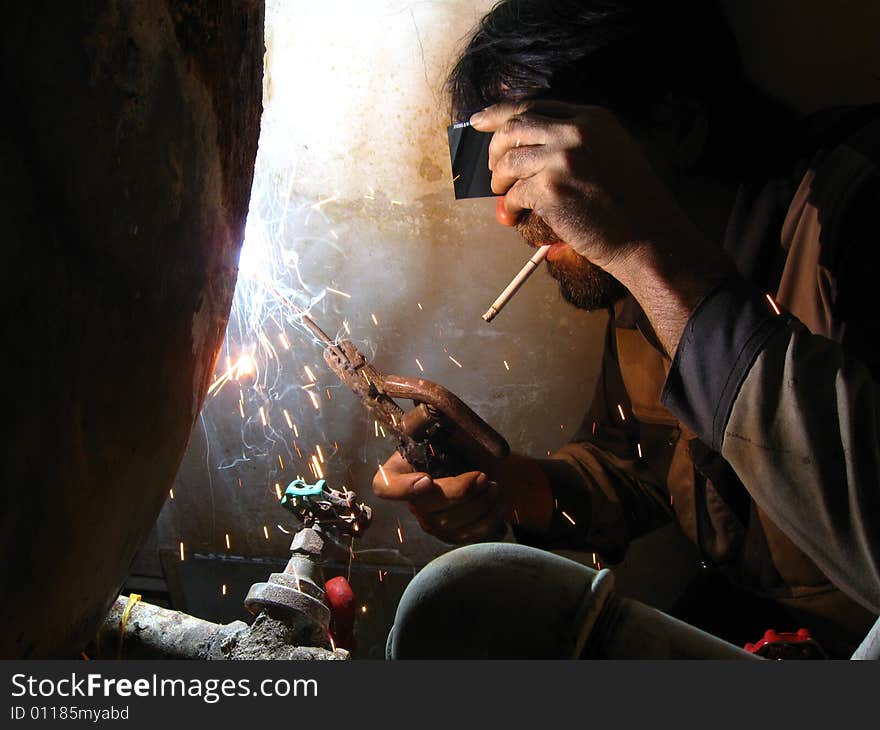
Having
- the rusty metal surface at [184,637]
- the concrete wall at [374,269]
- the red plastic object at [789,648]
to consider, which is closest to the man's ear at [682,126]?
the concrete wall at [374,269]

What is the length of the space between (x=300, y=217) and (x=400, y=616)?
1784 mm

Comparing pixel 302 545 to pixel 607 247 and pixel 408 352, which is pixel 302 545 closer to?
pixel 607 247

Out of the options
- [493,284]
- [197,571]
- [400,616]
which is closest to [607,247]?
[400,616]

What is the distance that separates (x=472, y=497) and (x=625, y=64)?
1150 mm

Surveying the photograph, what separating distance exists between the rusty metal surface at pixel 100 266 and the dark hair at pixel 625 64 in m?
0.91

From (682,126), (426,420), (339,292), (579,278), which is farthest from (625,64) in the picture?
(339,292)

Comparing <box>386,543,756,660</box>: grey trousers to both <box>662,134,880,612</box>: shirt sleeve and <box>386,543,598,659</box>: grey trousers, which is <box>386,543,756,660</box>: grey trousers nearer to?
<box>386,543,598,659</box>: grey trousers

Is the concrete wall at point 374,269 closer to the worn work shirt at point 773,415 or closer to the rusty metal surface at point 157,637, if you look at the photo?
the worn work shirt at point 773,415

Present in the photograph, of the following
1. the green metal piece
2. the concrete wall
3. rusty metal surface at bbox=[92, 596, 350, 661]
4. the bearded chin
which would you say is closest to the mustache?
the bearded chin

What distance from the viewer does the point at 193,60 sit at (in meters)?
0.69

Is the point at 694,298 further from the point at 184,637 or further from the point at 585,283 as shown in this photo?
the point at 184,637

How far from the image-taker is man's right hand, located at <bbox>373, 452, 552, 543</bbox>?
1.67 meters

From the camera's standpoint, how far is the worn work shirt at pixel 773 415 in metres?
0.87
